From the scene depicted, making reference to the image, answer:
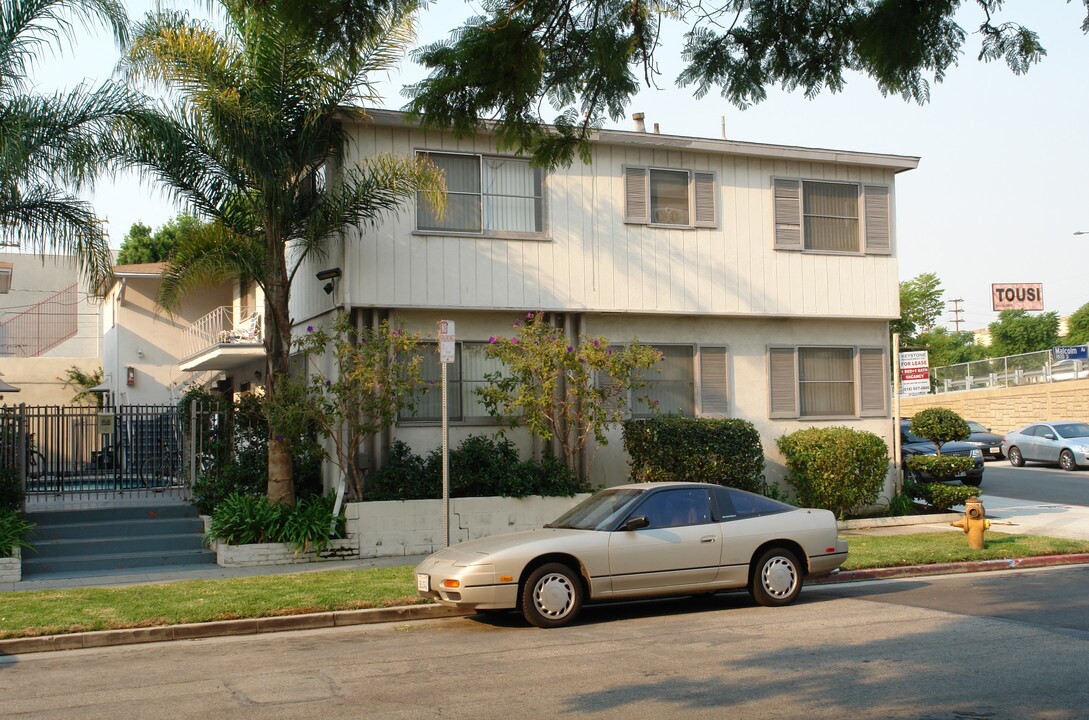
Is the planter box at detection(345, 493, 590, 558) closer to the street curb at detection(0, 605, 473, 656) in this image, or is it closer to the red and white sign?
the street curb at detection(0, 605, 473, 656)

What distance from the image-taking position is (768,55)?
9.41 meters

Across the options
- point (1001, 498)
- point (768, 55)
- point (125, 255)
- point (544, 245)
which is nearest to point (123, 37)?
point (544, 245)

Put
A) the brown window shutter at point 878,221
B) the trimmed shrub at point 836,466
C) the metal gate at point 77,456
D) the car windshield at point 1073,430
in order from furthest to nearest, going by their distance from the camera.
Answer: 1. the car windshield at point 1073,430
2. the brown window shutter at point 878,221
3. the trimmed shrub at point 836,466
4. the metal gate at point 77,456

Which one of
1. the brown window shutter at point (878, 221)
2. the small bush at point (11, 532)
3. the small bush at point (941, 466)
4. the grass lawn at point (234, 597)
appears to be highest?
the brown window shutter at point (878, 221)

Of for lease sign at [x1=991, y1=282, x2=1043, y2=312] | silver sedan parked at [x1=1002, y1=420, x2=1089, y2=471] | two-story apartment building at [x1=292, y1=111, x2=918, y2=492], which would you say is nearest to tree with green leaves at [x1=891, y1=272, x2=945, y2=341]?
for lease sign at [x1=991, y1=282, x2=1043, y2=312]

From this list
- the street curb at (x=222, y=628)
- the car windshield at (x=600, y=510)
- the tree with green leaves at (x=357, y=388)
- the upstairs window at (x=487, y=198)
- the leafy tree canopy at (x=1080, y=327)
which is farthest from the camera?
the leafy tree canopy at (x=1080, y=327)

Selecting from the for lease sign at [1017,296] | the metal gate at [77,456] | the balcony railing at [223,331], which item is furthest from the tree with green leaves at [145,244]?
the for lease sign at [1017,296]

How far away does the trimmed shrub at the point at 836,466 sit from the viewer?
18781mm

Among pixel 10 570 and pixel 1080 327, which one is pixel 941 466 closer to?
pixel 10 570

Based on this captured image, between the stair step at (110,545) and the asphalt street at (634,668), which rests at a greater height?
the stair step at (110,545)

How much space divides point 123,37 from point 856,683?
42.1 feet

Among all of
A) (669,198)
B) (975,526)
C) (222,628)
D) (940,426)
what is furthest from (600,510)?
(940,426)

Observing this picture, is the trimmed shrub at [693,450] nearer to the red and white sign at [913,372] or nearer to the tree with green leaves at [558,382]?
the tree with green leaves at [558,382]

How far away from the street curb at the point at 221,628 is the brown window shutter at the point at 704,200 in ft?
32.0
